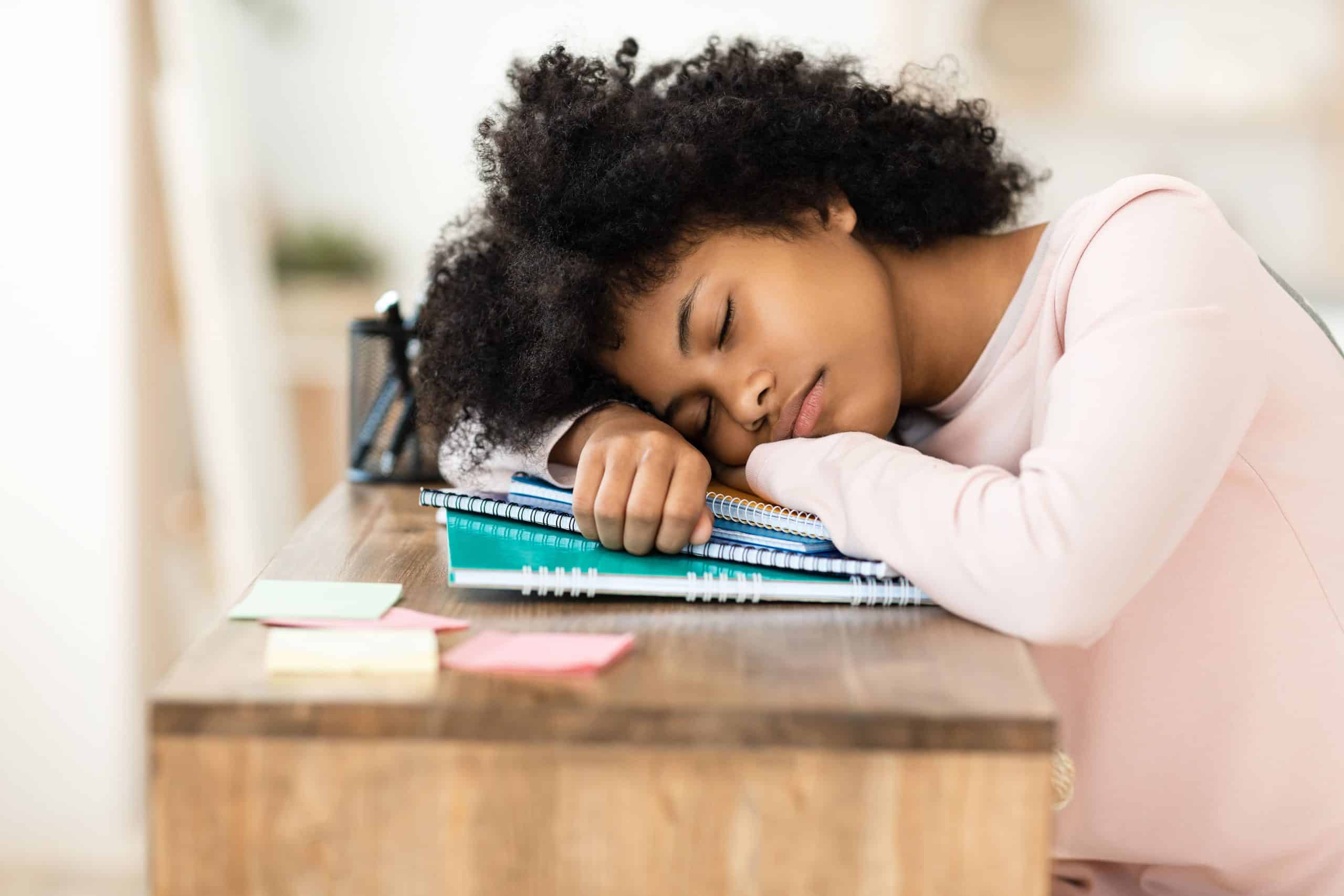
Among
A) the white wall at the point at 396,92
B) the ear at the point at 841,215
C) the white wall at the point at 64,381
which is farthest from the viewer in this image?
the white wall at the point at 396,92

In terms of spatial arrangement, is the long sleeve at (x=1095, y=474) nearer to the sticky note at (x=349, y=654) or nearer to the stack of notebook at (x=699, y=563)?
the stack of notebook at (x=699, y=563)

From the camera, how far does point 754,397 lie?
0.94m

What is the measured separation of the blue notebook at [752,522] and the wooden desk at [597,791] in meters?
0.23

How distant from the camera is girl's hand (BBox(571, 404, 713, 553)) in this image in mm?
777

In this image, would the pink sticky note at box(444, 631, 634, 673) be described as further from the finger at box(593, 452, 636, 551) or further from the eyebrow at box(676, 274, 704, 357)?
the eyebrow at box(676, 274, 704, 357)

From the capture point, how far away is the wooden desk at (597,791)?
52 cm

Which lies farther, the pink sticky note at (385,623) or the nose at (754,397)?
the nose at (754,397)

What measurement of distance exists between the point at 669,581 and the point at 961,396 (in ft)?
1.46

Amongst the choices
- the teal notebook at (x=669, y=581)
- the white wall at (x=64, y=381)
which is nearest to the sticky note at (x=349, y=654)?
the teal notebook at (x=669, y=581)

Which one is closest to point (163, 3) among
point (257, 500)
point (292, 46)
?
point (292, 46)

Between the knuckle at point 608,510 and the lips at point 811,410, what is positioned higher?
the lips at point 811,410

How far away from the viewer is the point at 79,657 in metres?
1.92

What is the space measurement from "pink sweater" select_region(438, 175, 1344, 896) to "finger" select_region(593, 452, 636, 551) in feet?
0.37

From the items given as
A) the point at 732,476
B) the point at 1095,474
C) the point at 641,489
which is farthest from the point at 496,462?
the point at 1095,474
